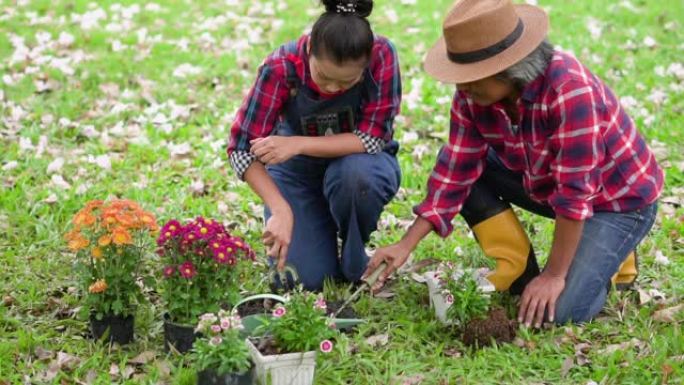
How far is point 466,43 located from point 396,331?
106cm

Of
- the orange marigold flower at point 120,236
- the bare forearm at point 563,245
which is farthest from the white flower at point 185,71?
the bare forearm at point 563,245

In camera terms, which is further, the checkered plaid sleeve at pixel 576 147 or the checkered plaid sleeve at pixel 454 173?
the checkered plaid sleeve at pixel 454 173

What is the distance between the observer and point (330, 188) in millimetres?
3916

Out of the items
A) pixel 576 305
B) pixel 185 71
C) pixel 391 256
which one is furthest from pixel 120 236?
pixel 185 71

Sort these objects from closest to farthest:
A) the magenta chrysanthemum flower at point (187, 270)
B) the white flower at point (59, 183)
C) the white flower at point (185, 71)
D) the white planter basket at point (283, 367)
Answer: the white planter basket at point (283, 367), the magenta chrysanthemum flower at point (187, 270), the white flower at point (59, 183), the white flower at point (185, 71)

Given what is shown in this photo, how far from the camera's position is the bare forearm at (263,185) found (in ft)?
12.2

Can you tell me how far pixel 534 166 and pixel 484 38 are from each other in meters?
0.58

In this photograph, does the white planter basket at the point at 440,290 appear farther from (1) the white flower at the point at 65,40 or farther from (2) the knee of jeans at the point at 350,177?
(1) the white flower at the point at 65,40

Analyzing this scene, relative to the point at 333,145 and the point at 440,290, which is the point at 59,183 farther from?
the point at 440,290

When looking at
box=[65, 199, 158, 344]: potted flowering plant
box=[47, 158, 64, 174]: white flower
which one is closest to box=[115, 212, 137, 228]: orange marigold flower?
box=[65, 199, 158, 344]: potted flowering plant

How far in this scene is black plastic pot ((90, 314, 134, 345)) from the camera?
11.2ft

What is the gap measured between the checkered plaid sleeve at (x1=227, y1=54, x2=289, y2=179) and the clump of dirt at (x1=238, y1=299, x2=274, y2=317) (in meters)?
0.49

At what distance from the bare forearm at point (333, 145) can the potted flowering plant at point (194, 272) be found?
24.8 inches

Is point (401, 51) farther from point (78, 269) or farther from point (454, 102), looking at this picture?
point (78, 269)
